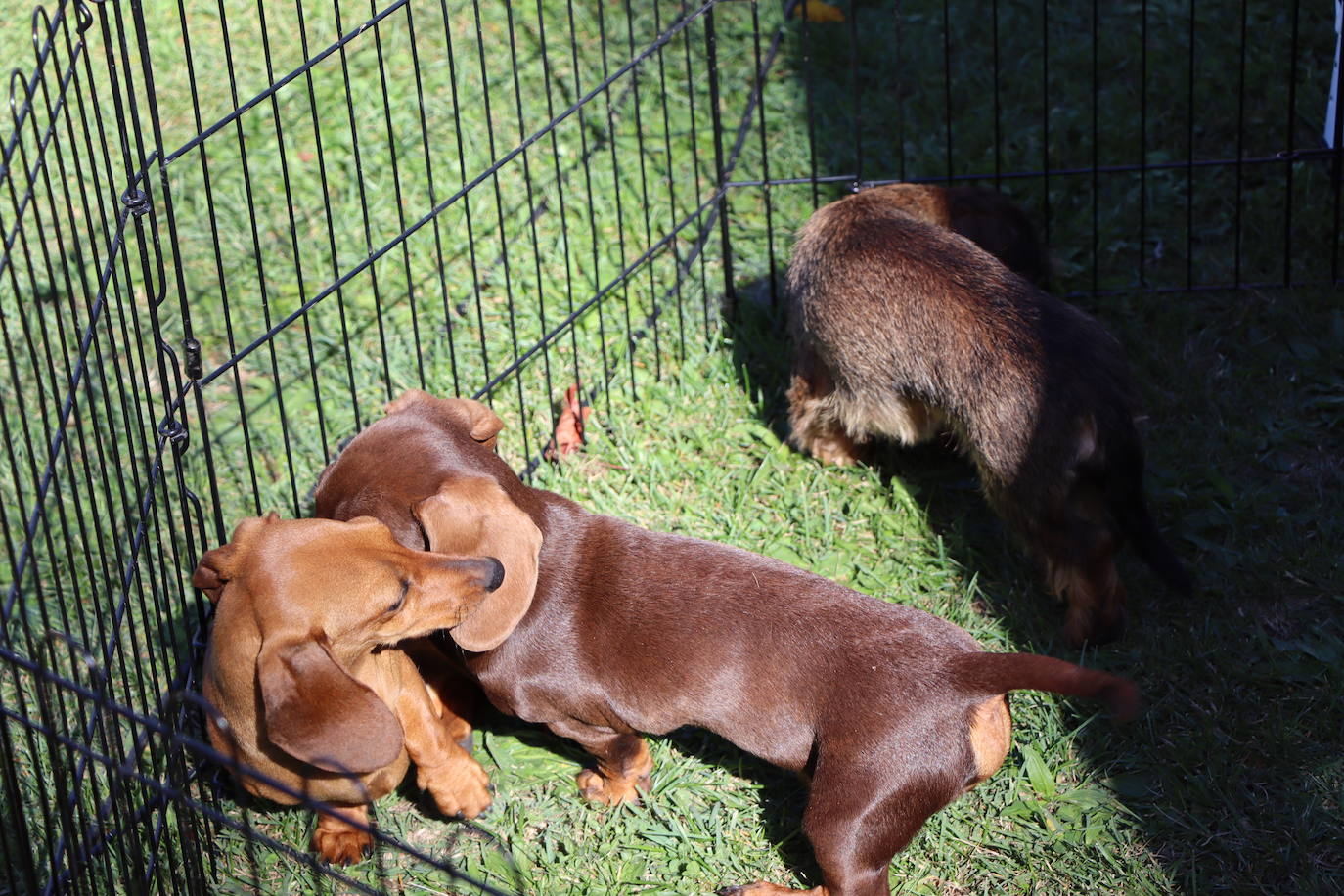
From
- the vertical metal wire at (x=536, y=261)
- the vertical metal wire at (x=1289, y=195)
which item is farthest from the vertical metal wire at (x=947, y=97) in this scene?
the vertical metal wire at (x=536, y=261)

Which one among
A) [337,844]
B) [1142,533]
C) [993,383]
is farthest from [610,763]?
[1142,533]

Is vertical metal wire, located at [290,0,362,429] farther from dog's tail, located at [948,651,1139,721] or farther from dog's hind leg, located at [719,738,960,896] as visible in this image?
dog's tail, located at [948,651,1139,721]

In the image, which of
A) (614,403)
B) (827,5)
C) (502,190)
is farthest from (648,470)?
(827,5)

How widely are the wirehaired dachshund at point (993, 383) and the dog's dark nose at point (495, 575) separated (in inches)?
63.1

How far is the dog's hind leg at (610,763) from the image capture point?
3.57 meters

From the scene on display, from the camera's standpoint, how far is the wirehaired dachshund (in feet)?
12.7

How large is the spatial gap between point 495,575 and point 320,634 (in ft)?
1.35

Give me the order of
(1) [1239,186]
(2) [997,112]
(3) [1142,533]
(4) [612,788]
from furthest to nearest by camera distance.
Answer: (2) [997,112]
(1) [1239,186]
(3) [1142,533]
(4) [612,788]

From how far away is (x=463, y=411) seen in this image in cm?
374

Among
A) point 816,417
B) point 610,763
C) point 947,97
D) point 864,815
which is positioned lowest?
point 610,763

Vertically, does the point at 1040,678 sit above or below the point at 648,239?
below

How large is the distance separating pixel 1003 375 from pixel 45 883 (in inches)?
114

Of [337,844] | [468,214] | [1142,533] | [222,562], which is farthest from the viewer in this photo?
[468,214]

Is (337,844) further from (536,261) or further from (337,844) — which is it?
(536,261)
